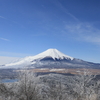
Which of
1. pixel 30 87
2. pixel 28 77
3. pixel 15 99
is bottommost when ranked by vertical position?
pixel 15 99

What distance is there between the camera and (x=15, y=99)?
13.2 meters

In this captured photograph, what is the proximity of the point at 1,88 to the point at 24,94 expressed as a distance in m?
6.40

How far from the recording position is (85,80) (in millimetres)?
19156

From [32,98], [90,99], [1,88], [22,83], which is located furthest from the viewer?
[1,88]

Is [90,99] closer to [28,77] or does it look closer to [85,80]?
[28,77]

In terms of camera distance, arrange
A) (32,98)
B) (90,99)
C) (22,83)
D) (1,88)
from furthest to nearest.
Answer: (1,88) → (22,83) → (32,98) → (90,99)

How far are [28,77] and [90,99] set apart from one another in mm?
7478

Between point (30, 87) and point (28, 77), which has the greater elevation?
point (28, 77)

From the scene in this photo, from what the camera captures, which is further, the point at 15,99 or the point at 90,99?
the point at 15,99

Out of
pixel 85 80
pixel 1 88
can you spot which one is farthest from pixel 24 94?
pixel 85 80

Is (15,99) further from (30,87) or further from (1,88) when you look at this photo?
(1,88)

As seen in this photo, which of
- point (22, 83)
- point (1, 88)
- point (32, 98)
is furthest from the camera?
point (1, 88)

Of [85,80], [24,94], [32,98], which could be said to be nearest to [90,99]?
[32,98]

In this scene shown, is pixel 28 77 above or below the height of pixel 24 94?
above
